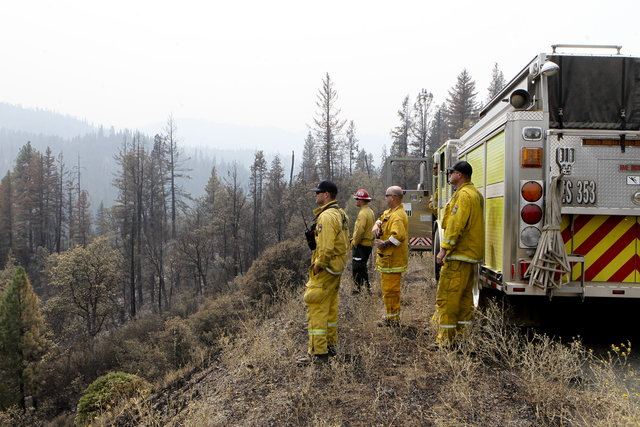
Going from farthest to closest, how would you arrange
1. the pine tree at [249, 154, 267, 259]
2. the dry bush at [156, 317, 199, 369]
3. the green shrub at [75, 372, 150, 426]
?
the pine tree at [249, 154, 267, 259]
the dry bush at [156, 317, 199, 369]
the green shrub at [75, 372, 150, 426]

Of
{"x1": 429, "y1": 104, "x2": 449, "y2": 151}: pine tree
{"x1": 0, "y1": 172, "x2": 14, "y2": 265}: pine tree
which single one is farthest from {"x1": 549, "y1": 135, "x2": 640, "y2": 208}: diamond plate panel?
{"x1": 0, "y1": 172, "x2": 14, "y2": 265}: pine tree

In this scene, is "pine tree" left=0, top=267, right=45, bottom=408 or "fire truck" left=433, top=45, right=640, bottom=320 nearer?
"fire truck" left=433, top=45, right=640, bottom=320

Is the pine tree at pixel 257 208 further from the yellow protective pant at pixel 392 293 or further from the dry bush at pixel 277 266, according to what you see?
the yellow protective pant at pixel 392 293

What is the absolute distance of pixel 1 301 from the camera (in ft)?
87.4

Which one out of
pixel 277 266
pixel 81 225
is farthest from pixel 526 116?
pixel 81 225

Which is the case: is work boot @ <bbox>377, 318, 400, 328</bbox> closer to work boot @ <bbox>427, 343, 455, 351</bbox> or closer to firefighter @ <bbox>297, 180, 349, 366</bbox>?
work boot @ <bbox>427, 343, 455, 351</bbox>

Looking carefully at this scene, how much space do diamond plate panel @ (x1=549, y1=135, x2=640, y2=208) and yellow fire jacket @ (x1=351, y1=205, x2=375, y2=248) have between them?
2955 mm

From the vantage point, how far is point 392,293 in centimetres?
508

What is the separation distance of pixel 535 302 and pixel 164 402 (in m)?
5.01

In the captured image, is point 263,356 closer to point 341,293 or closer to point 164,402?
point 164,402

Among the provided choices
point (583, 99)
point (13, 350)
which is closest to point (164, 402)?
point (583, 99)

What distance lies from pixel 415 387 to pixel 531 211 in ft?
6.62

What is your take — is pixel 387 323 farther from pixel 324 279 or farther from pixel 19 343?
pixel 19 343

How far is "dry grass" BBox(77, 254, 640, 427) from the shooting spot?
2.90 metres
